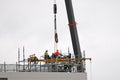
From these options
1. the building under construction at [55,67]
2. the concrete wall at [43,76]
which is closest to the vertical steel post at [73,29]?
the building under construction at [55,67]

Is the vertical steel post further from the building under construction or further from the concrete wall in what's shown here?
the concrete wall

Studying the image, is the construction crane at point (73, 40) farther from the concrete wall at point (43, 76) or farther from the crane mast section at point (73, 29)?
the concrete wall at point (43, 76)

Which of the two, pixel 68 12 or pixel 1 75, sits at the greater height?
pixel 68 12

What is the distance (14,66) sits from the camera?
4803cm

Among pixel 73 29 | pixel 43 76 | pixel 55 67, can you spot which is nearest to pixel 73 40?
pixel 73 29

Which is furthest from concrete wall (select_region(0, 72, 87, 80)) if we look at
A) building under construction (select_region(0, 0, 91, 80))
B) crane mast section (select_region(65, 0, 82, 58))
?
crane mast section (select_region(65, 0, 82, 58))

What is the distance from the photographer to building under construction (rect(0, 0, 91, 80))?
45.9 m

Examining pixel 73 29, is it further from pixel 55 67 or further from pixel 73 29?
pixel 55 67

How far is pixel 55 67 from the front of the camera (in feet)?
161

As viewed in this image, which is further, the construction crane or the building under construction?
the construction crane

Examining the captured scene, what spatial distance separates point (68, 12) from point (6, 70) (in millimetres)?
10976

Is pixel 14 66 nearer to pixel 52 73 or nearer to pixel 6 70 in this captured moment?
pixel 6 70

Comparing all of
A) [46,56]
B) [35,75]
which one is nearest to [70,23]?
[46,56]

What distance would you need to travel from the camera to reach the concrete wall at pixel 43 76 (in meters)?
45.3
